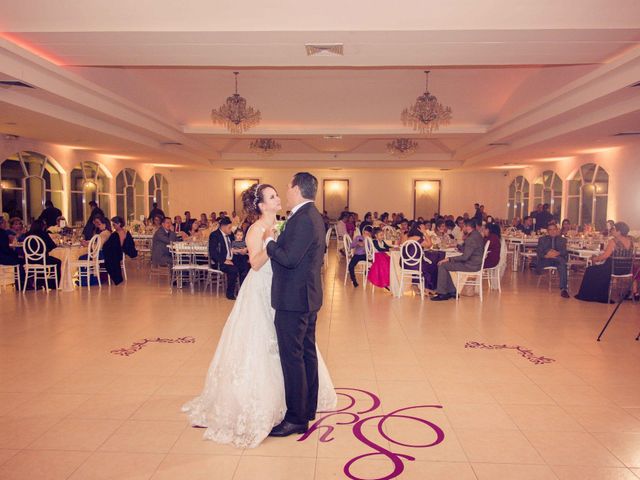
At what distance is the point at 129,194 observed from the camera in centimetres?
1986

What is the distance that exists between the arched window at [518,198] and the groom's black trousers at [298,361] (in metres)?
20.6


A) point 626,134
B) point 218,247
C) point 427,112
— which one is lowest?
point 218,247

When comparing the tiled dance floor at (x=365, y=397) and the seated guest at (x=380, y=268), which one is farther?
the seated guest at (x=380, y=268)

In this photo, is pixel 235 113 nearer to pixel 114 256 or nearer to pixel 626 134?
pixel 114 256

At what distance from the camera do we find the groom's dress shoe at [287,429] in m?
3.35

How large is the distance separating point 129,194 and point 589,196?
16516 mm

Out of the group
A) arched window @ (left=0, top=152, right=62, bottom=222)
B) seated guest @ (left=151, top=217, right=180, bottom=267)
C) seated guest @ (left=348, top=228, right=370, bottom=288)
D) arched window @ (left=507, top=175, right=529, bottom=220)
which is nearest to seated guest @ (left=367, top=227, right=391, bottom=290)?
seated guest @ (left=348, top=228, right=370, bottom=288)

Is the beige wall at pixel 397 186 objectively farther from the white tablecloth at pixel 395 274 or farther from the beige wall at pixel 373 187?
the white tablecloth at pixel 395 274

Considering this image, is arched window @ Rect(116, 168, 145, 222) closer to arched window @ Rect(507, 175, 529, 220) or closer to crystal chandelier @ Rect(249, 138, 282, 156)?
crystal chandelier @ Rect(249, 138, 282, 156)

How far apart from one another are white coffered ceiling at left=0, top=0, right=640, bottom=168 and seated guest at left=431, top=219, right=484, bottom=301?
2.68m

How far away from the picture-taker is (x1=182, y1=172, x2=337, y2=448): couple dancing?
3.20m

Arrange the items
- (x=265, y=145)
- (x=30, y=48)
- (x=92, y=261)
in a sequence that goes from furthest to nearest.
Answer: (x=265, y=145) → (x=92, y=261) → (x=30, y=48)

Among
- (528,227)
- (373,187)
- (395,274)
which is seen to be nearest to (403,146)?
(528,227)

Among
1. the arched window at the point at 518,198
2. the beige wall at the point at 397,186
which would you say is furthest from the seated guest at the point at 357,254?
the arched window at the point at 518,198
